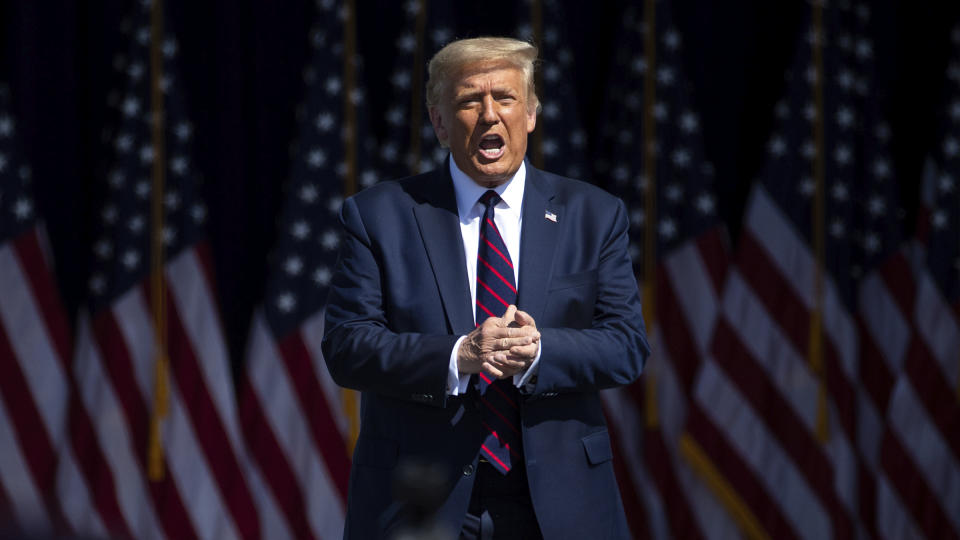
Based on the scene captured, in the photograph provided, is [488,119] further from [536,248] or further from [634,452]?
[634,452]

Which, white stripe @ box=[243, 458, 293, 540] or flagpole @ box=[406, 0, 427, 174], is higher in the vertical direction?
flagpole @ box=[406, 0, 427, 174]

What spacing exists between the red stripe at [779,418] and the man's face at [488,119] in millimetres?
2973

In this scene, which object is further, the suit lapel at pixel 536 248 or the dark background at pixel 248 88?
the dark background at pixel 248 88

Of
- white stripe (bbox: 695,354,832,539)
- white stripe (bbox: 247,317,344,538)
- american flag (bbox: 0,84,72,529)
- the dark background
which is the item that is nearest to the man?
white stripe (bbox: 695,354,832,539)

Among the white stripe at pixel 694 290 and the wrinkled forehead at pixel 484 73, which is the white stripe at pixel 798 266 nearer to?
→ the white stripe at pixel 694 290

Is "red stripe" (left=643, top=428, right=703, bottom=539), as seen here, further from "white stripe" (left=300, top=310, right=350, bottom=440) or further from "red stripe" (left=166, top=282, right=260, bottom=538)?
"red stripe" (left=166, top=282, right=260, bottom=538)

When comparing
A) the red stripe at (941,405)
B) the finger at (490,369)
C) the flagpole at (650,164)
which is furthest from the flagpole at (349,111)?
the finger at (490,369)

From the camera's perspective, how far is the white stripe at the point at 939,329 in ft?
15.1

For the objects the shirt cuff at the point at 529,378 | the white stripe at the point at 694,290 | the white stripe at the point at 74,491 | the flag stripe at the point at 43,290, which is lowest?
the white stripe at the point at 74,491

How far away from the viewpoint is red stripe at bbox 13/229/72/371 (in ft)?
15.7

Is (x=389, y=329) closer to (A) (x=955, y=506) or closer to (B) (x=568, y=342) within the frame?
(B) (x=568, y=342)

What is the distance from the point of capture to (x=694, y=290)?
4824 millimetres

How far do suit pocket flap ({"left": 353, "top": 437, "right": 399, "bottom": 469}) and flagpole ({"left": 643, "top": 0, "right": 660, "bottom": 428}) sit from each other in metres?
3.11

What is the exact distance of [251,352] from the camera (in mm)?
4844
